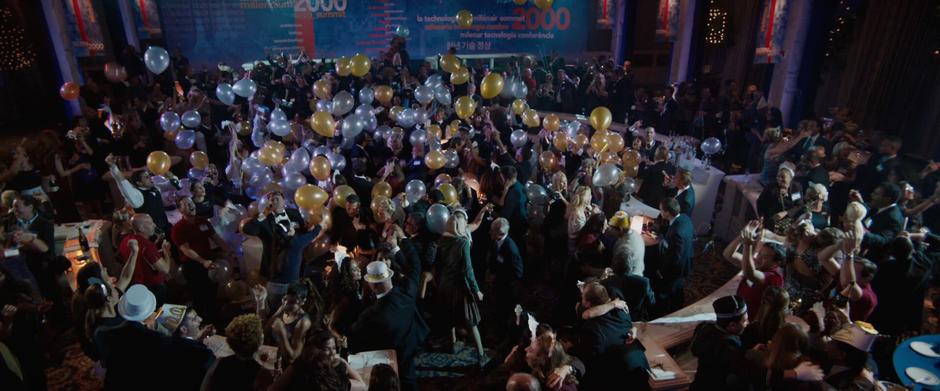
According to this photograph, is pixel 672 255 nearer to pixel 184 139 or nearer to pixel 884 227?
pixel 884 227

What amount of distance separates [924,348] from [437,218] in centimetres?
313

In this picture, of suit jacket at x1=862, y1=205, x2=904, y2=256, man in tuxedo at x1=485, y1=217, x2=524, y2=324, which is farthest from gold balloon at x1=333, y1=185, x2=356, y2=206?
suit jacket at x1=862, y1=205, x2=904, y2=256

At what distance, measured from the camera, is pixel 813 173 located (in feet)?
17.1

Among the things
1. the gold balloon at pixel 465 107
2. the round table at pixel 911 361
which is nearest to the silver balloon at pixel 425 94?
the gold balloon at pixel 465 107

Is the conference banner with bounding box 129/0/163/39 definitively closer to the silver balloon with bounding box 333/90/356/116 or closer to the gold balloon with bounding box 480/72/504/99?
the silver balloon with bounding box 333/90/356/116

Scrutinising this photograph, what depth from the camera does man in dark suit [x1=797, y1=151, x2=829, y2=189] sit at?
5.18 metres

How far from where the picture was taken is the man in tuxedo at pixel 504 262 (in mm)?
4156

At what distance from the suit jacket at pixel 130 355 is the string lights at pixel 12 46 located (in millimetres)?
13466

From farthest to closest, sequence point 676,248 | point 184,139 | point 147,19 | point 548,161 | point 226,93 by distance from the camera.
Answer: point 147,19, point 226,93, point 184,139, point 548,161, point 676,248

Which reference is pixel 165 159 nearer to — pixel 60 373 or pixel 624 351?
pixel 60 373

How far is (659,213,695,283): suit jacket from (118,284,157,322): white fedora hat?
11.8 feet

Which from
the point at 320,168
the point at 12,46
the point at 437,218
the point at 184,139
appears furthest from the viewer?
the point at 12,46

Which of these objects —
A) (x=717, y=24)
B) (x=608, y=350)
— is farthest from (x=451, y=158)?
(x=717, y=24)

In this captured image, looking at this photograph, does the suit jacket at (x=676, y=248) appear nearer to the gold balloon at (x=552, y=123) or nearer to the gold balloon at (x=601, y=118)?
the gold balloon at (x=601, y=118)
